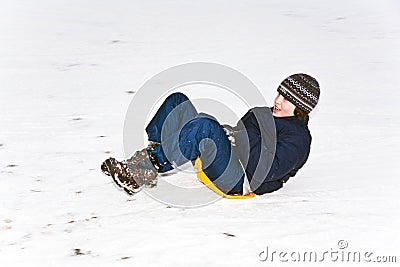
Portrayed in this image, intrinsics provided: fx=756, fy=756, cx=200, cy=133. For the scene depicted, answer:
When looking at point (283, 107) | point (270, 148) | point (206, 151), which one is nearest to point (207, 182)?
point (206, 151)

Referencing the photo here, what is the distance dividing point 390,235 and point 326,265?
285 millimetres

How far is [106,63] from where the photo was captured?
14.0ft

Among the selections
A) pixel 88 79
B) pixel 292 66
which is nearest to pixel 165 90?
pixel 88 79

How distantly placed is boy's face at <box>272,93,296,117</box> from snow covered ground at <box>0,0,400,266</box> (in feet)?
0.92

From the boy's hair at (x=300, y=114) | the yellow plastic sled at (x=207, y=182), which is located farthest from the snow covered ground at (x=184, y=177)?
the boy's hair at (x=300, y=114)

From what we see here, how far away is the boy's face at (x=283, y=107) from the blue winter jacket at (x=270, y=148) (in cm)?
2

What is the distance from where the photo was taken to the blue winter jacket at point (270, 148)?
246cm

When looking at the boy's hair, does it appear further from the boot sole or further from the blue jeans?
the boot sole

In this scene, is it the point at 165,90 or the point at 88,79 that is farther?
the point at 88,79

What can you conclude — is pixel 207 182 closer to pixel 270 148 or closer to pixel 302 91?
pixel 270 148

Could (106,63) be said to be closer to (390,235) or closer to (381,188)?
(381,188)

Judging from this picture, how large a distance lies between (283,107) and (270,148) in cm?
15

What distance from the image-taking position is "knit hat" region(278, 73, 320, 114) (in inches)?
98.3

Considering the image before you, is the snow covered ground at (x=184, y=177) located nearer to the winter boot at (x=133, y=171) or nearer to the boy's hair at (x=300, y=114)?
the winter boot at (x=133, y=171)
